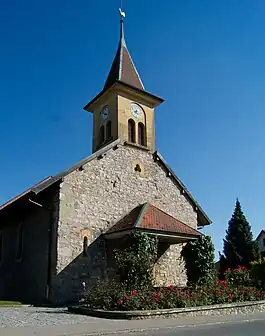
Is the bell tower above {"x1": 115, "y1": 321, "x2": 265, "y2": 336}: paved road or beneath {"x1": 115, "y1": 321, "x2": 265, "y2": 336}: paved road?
above

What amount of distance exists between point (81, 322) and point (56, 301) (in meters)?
6.52

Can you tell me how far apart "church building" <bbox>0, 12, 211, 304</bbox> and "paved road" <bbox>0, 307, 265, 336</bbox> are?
549 centimetres

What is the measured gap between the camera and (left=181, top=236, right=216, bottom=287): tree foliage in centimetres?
1719

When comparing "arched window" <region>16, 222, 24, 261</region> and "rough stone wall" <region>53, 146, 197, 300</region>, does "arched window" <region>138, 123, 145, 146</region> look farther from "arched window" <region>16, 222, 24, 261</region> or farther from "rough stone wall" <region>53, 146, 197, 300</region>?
"arched window" <region>16, 222, 24, 261</region>

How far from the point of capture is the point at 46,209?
1825 centimetres

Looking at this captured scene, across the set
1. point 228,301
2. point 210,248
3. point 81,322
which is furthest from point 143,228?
point 81,322

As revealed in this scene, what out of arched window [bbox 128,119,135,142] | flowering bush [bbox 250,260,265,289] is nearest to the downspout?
arched window [bbox 128,119,135,142]

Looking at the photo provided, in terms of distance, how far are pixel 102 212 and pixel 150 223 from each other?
2842 millimetres

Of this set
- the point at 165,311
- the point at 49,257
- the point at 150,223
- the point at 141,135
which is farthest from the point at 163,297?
the point at 141,135

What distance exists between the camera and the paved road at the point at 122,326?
884cm

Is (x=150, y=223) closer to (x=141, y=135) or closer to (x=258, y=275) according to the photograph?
(x=258, y=275)

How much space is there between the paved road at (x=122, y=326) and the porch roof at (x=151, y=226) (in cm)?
570

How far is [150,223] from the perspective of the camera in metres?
17.7

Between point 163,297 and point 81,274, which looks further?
point 81,274
